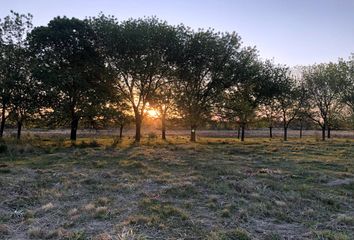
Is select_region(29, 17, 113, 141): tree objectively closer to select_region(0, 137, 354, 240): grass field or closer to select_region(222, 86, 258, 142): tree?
select_region(222, 86, 258, 142): tree

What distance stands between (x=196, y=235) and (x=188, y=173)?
29.2ft

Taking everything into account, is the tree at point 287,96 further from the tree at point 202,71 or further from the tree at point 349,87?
the tree at point 202,71

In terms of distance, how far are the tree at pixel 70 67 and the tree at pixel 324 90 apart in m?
37.7

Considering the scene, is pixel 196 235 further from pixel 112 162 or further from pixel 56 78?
pixel 56 78

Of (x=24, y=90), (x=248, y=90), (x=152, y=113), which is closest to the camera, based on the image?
(x=24, y=90)

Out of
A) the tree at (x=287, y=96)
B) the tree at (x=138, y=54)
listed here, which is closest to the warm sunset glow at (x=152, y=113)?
the tree at (x=138, y=54)

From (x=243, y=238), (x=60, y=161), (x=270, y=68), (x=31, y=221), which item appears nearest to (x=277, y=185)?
(x=243, y=238)

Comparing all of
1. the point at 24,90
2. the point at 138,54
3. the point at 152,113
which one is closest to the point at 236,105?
the point at 152,113

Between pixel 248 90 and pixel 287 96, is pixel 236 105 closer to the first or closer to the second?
pixel 248 90

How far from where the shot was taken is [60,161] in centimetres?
2127

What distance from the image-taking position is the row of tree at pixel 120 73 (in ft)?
115

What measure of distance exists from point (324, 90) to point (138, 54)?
122ft

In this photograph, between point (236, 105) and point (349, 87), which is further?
point (349, 87)

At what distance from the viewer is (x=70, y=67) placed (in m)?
37.8
